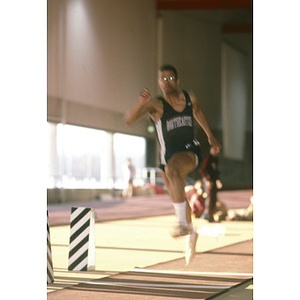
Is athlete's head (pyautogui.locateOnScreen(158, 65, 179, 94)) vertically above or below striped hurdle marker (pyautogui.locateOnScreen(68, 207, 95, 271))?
above

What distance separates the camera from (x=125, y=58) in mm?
23203

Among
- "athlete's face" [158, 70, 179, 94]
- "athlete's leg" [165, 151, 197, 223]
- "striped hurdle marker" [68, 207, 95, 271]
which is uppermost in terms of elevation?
"athlete's face" [158, 70, 179, 94]

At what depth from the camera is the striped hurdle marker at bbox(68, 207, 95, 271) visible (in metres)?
5.55

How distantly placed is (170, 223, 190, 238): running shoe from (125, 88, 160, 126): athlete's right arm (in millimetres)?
790

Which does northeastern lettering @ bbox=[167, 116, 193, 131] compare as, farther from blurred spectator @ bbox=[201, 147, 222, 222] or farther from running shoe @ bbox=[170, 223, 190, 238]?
blurred spectator @ bbox=[201, 147, 222, 222]

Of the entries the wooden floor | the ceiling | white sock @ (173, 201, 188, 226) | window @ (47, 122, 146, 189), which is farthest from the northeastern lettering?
the ceiling

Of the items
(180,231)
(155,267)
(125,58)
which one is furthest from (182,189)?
(125,58)

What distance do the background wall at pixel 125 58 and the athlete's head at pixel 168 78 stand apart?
11604 mm

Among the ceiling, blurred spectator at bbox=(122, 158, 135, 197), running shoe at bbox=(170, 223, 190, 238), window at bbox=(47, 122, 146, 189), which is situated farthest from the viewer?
the ceiling

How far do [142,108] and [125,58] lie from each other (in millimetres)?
18717
